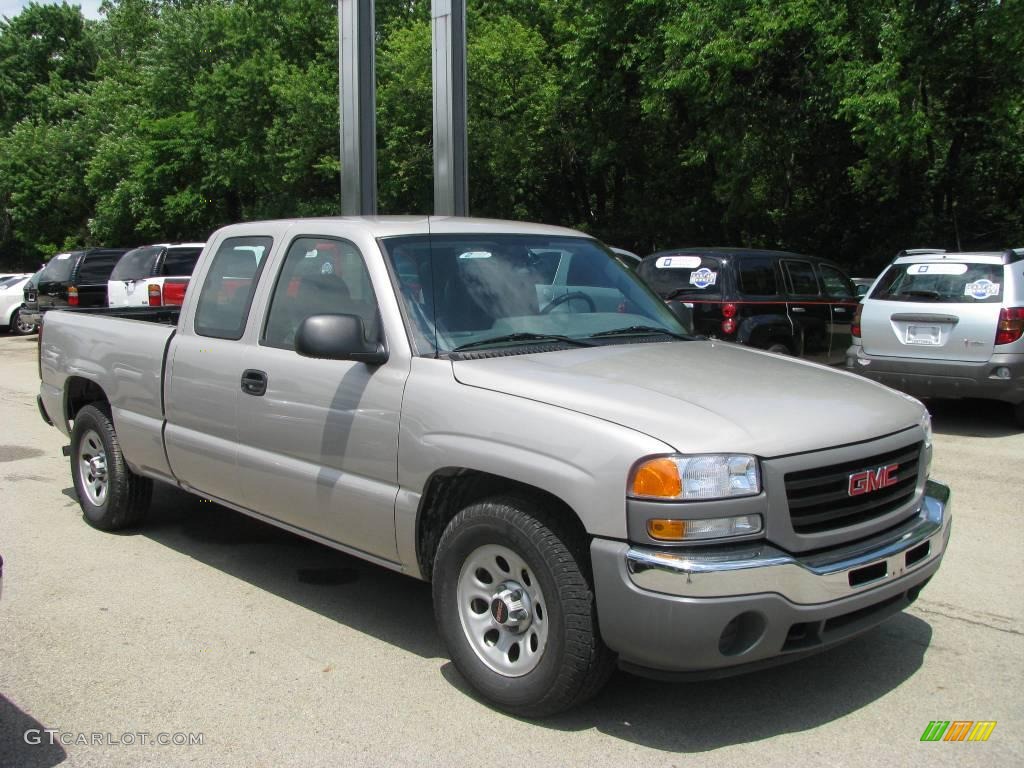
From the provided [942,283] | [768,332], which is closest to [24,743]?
[942,283]

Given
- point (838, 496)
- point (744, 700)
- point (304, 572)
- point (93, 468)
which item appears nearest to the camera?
point (838, 496)

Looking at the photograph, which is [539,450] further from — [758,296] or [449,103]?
[449,103]

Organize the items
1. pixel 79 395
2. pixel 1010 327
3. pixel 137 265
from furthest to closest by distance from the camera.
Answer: pixel 137 265, pixel 1010 327, pixel 79 395

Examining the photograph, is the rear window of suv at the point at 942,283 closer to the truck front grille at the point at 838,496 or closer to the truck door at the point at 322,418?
the truck front grille at the point at 838,496

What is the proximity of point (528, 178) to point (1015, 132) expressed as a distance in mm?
12391

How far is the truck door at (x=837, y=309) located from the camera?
41.0ft

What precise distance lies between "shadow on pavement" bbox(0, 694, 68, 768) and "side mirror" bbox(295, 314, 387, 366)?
67.8 inches

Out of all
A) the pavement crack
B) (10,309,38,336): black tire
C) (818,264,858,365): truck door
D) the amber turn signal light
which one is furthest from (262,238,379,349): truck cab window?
(10,309,38,336): black tire

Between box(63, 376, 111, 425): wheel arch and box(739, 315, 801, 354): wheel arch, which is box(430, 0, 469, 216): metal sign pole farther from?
box(63, 376, 111, 425): wheel arch

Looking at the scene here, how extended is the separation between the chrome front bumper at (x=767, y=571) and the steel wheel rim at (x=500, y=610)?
0.50m

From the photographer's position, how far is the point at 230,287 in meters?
5.30

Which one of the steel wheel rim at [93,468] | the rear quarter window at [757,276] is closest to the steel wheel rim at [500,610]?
the steel wheel rim at [93,468]

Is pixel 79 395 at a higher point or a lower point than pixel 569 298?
lower

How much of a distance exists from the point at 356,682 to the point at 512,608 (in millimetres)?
845
